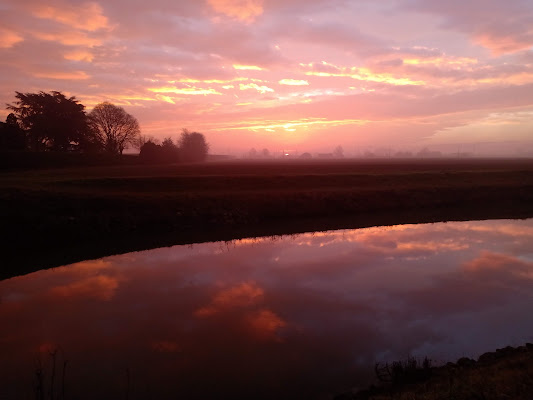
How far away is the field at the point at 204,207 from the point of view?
25016 mm

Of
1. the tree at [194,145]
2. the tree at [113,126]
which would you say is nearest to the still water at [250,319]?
the tree at [113,126]

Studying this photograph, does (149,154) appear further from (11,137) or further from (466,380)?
(466,380)

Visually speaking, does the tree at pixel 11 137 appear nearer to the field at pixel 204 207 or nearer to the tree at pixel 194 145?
the field at pixel 204 207

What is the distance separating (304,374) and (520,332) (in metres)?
7.93

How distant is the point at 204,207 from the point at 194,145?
445 ft

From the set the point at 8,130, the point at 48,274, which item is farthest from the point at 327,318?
the point at 8,130

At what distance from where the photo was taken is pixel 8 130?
57656 mm

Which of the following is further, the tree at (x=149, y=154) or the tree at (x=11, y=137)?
the tree at (x=149, y=154)

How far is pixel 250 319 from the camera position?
13.0 metres

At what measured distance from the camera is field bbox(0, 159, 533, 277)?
2502 centimetres

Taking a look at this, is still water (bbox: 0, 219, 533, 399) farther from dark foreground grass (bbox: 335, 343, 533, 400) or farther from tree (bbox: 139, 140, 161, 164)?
tree (bbox: 139, 140, 161, 164)

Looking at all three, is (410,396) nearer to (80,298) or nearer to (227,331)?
(227,331)

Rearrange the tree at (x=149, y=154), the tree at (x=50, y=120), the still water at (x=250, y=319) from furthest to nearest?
the tree at (x=149, y=154) → the tree at (x=50, y=120) → the still water at (x=250, y=319)

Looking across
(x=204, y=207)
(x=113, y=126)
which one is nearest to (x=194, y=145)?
(x=113, y=126)
